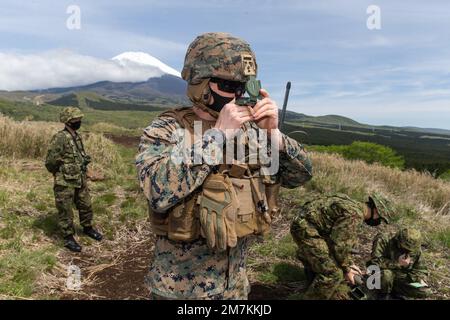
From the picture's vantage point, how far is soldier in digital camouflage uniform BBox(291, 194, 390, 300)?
14.5ft

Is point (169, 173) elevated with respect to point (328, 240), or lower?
elevated

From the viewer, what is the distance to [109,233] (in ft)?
22.5

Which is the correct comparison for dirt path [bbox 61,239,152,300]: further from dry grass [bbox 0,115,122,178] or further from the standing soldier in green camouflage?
dry grass [bbox 0,115,122,178]

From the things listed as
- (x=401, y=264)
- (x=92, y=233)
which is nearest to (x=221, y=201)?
(x=401, y=264)

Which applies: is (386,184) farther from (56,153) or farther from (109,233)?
(56,153)

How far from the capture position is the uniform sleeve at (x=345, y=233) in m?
4.45

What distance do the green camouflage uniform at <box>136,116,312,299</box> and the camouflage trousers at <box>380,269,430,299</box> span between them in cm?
300

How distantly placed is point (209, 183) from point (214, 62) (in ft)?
1.92

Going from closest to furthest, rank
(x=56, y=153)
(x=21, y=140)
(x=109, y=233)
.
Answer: (x=56, y=153)
(x=109, y=233)
(x=21, y=140)

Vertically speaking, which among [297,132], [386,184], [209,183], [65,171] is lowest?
[386,184]

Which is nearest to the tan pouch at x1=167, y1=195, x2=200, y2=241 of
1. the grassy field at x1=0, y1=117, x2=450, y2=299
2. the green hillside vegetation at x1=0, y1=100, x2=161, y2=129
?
the grassy field at x1=0, y1=117, x2=450, y2=299

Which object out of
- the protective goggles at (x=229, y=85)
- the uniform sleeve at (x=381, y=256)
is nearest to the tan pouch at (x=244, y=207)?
the protective goggles at (x=229, y=85)
